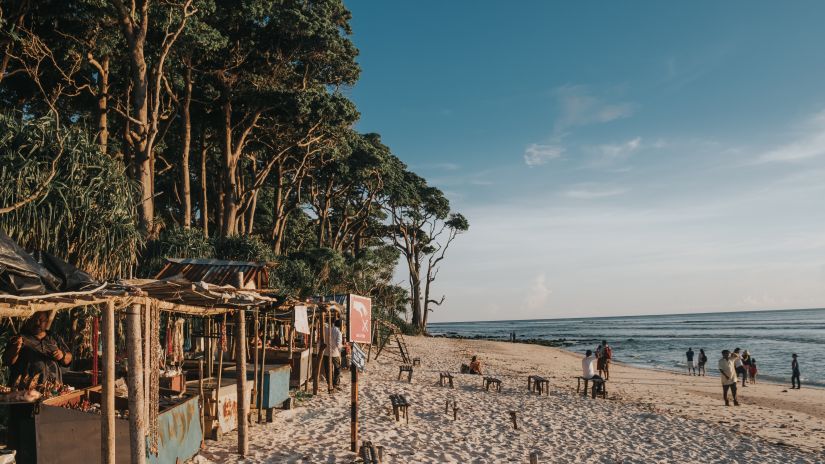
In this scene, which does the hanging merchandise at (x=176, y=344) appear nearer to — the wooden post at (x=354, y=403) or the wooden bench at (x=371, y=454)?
the wooden post at (x=354, y=403)

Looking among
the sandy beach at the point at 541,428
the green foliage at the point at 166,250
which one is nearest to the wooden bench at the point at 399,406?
the sandy beach at the point at 541,428

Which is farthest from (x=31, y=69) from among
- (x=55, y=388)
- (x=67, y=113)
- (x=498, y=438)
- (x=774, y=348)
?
(x=774, y=348)

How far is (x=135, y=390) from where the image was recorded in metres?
5.96

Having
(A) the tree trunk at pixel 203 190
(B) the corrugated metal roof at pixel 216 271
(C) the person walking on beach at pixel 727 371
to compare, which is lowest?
(C) the person walking on beach at pixel 727 371

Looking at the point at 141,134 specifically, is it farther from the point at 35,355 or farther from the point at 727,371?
the point at 727,371

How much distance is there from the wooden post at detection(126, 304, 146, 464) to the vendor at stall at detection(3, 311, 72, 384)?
1411 mm

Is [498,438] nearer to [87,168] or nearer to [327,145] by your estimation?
[87,168]

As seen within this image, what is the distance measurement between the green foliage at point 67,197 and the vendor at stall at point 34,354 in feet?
13.8

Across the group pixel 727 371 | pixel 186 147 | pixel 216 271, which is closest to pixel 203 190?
pixel 186 147

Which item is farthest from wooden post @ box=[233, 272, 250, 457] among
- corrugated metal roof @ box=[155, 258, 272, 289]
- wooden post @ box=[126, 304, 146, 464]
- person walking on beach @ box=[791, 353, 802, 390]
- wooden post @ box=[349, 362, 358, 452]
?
person walking on beach @ box=[791, 353, 802, 390]

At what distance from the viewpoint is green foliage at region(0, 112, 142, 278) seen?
33.2 feet

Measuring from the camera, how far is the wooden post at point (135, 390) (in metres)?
5.90

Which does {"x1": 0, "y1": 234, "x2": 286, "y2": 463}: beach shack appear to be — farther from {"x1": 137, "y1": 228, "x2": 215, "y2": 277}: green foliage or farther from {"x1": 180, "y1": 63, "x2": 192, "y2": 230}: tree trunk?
{"x1": 180, "y1": 63, "x2": 192, "y2": 230}: tree trunk

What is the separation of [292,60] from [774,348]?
46112 millimetres
